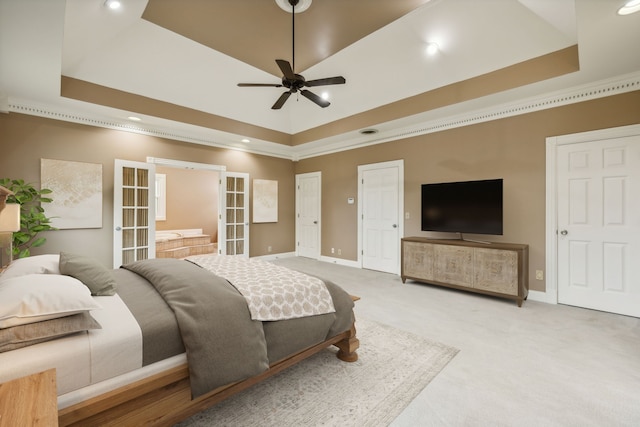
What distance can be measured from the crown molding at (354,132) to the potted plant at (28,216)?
1037 millimetres

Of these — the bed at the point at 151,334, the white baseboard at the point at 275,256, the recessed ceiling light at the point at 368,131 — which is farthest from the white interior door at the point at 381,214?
the bed at the point at 151,334

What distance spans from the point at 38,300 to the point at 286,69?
8.40ft

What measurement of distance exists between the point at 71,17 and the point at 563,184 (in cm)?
557

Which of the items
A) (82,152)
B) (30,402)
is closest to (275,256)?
(82,152)

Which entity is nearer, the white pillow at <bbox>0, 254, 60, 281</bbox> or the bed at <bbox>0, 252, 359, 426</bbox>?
the bed at <bbox>0, 252, 359, 426</bbox>

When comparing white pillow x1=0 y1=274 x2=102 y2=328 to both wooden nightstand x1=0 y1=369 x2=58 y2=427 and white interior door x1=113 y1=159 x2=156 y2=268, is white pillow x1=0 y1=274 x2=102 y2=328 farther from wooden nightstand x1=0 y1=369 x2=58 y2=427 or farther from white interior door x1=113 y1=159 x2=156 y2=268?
white interior door x1=113 y1=159 x2=156 y2=268

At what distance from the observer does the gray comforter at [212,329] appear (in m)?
1.43

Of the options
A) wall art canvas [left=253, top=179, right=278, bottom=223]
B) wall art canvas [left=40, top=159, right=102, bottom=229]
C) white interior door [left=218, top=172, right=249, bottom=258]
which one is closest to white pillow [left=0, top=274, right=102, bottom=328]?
wall art canvas [left=40, top=159, right=102, bottom=229]

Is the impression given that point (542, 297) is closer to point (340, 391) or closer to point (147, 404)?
point (340, 391)

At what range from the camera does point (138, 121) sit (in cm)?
452

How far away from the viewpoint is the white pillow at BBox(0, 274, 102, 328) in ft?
3.95

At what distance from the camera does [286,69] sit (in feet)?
9.14

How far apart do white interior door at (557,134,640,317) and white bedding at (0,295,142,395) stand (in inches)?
176

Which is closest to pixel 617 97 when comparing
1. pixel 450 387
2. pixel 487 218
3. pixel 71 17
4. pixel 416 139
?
pixel 487 218
